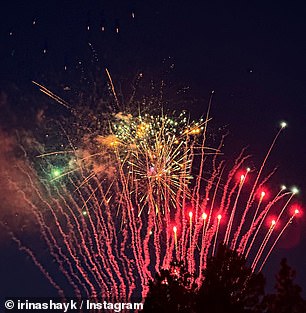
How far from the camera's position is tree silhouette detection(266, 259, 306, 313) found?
28456mm

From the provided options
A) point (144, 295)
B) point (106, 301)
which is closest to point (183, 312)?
point (144, 295)

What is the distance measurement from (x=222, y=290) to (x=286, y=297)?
2919 millimetres

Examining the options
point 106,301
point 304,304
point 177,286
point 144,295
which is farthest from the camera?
point 106,301

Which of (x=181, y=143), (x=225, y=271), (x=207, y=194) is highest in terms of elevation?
(x=181, y=143)

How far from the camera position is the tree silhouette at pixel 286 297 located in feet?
93.4

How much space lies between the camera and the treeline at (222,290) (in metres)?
28.9

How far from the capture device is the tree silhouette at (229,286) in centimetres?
2927

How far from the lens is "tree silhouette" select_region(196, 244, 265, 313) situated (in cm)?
2927

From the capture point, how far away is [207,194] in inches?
1371

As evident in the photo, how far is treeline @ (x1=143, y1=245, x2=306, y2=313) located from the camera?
2888cm

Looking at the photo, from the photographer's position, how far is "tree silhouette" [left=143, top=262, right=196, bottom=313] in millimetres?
29625

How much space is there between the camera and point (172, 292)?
98.9 ft

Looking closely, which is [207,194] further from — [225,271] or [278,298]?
[278,298]

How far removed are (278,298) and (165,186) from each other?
31.4ft
